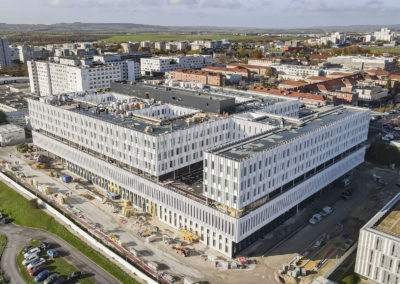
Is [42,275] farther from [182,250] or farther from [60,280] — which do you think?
[182,250]

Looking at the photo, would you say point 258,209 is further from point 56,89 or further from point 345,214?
point 56,89

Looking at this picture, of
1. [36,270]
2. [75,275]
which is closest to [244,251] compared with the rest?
[75,275]

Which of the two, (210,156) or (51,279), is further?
(210,156)

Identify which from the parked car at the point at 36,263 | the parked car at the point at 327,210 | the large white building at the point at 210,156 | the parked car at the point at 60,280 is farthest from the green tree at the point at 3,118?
the parked car at the point at 327,210

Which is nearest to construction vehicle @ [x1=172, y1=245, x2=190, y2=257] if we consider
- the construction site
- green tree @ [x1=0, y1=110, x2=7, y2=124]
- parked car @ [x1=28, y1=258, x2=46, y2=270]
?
the construction site

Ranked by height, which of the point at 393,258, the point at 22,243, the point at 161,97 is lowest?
the point at 22,243

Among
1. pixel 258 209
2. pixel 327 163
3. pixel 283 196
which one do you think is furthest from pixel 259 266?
pixel 327 163
